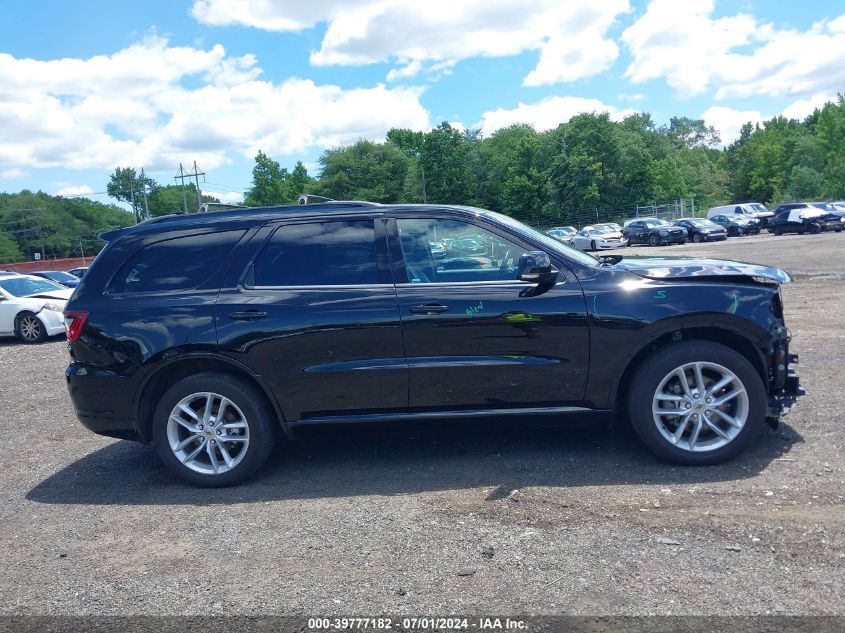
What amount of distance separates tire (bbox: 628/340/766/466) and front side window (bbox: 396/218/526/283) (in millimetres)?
1155

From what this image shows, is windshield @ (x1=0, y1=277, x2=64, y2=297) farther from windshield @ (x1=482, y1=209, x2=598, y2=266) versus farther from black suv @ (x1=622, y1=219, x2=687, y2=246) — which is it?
black suv @ (x1=622, y1=219, x2=687, y2=246)

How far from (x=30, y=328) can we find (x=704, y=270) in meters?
13.5

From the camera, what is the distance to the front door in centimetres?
480

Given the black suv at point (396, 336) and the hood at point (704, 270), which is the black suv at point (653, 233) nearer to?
the hood at point (704, 270)

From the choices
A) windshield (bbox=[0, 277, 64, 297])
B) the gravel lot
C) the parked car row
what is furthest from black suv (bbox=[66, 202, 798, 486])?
the parked car row

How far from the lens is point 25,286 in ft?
50.3

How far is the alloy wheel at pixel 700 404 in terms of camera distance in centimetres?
477

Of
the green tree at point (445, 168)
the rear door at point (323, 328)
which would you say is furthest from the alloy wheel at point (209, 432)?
the green tree at point (445, 168)

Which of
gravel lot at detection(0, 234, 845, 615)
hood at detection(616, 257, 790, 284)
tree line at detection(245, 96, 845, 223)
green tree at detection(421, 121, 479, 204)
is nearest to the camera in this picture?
gravel lot at detection(0, 234, 845, 615)

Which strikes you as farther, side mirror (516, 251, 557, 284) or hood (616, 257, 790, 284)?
hood (616, 257, 790, 284)

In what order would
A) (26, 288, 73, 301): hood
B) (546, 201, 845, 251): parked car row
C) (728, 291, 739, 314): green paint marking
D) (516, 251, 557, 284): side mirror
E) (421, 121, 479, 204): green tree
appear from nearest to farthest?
(516, 251, 557, 284): side mirror, (728, 291, 739, 314): green paint marking, (26, 288, 73, 301): hood, (546, 201, 845, 251): parked car row, (421, 121, 479, 204): green tree

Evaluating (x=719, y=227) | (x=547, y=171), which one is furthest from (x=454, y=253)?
(x=547, y=171)

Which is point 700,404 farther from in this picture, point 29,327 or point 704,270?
point 29,327

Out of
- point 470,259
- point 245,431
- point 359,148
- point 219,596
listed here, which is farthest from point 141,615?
point 359,148
